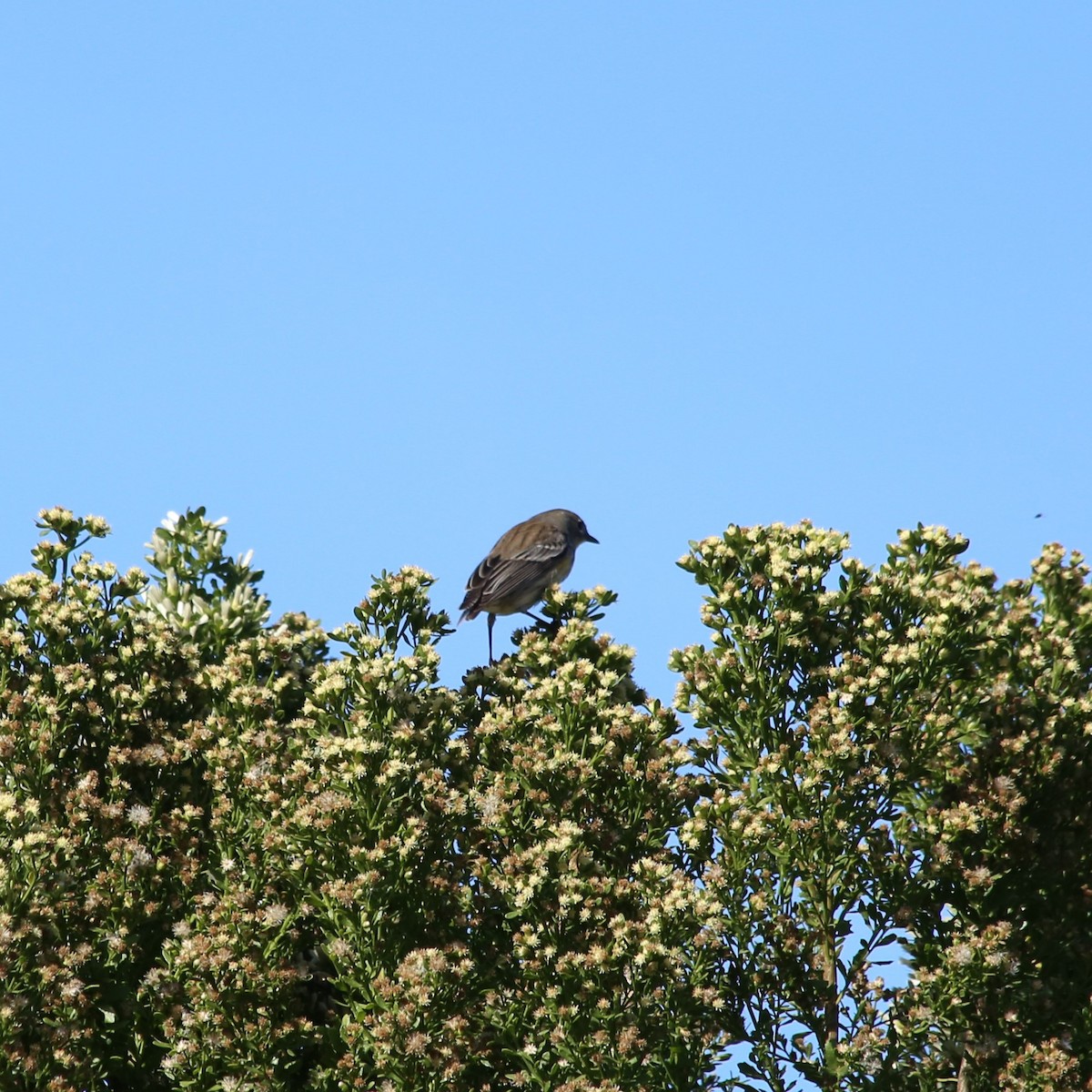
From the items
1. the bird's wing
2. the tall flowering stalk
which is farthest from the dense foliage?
the bird's wing

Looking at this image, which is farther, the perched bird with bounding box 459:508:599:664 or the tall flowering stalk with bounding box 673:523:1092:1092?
the perched bird with bounding box 459:508:599:664

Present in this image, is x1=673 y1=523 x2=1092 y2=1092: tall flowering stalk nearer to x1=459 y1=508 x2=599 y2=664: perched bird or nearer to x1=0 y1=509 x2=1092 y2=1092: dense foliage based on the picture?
x1=0 y1=509 x2=1092 y2=1092: dense foliage

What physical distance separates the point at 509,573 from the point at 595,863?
6994 millimetres

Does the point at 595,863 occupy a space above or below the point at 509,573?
below

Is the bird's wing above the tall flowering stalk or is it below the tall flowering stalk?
above

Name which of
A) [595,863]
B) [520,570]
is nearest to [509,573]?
[520,570]

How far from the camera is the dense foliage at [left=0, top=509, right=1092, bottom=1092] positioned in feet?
36.6

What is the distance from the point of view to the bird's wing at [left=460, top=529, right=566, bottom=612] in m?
17.9

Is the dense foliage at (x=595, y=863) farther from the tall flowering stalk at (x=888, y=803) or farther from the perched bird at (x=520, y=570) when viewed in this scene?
the perched bird at (x=520, y=570)

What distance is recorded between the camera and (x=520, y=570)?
18.3 metres

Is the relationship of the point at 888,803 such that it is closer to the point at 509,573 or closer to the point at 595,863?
the point at 595,863

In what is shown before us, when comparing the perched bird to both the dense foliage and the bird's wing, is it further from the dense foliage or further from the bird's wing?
the dense foliage

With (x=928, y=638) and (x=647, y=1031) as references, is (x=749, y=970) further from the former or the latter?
(x=928, y=638)

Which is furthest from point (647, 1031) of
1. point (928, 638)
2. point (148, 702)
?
point (148, 702)
